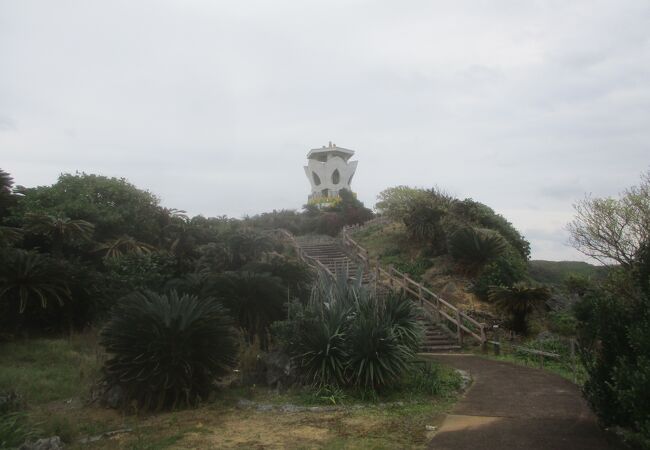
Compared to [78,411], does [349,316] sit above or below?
above

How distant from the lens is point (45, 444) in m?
6.96

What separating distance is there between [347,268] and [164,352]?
4.74m

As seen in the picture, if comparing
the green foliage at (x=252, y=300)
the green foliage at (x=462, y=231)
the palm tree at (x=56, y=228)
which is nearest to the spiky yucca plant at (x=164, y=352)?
the green foliage at (x=252, y=300)

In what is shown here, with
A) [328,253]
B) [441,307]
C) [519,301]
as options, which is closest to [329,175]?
[328,253]

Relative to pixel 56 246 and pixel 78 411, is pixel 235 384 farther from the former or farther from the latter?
pixel 56 246

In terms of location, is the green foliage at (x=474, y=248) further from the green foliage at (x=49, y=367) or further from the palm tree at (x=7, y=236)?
the palm tree at (x=7, y=236)

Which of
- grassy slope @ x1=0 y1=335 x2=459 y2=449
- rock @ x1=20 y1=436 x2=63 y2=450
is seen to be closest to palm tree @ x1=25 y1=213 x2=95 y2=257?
grassy slope @ x1=0 y1=335 x2=459 y2=449

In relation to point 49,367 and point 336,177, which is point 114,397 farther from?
point 336,177

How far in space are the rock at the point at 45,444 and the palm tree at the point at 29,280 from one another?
7378 mm

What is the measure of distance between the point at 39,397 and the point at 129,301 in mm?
2533

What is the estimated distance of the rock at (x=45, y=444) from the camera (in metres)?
6.73

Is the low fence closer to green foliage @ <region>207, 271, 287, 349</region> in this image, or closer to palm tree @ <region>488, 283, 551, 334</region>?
palm tree @ <region>488, 283, 551, 334</region>

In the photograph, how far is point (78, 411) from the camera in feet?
31.1

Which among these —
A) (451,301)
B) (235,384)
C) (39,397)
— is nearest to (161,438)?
(235,384)
